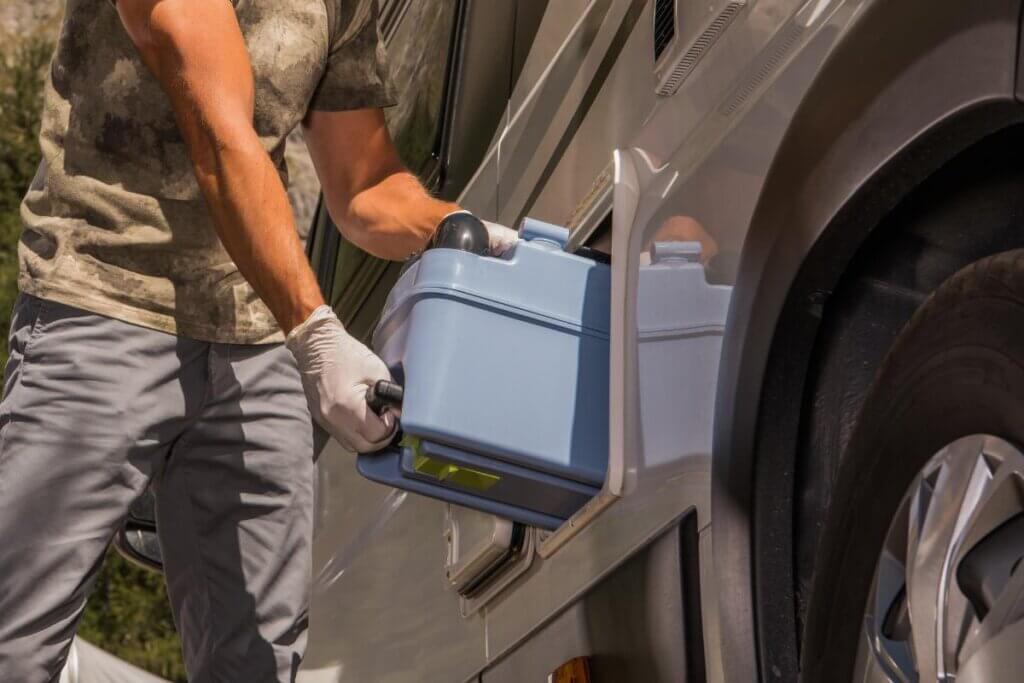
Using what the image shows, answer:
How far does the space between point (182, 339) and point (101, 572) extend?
315 inches

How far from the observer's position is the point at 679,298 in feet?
4.45

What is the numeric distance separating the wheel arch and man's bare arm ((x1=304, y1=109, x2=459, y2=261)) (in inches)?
42.8

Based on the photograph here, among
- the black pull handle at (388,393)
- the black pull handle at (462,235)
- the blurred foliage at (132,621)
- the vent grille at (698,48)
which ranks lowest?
the blurred foliage at (132,621)

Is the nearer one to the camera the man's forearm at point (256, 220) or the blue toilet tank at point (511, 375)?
the blue toilet tank at point (511, 375)

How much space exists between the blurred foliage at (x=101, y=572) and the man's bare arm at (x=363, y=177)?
803cm

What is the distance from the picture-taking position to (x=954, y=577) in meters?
1.02

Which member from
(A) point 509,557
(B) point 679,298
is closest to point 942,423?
(B) point 679,298

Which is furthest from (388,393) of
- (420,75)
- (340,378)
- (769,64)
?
(420,75)

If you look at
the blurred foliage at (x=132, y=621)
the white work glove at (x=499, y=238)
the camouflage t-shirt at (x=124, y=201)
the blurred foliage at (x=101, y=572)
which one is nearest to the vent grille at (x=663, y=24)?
the white work glove at (x=499, y=238)

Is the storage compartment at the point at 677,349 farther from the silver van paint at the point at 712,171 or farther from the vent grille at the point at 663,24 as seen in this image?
the vent grille at the point at 663,24

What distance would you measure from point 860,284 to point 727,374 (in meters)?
0.14

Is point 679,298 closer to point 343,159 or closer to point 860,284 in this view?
point 860,284

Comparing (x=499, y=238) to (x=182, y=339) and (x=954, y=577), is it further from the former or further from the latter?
(x=954, y=577)

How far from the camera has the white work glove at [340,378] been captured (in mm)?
1721
